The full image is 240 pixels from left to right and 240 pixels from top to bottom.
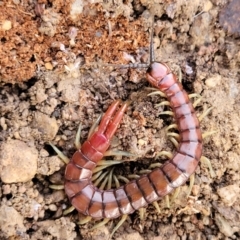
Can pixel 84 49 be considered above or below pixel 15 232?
above

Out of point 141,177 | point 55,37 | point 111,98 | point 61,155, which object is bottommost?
point 141,177

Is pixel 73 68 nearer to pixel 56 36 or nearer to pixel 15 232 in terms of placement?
pixel 56 36

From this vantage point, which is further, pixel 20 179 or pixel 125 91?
pixel 125 91

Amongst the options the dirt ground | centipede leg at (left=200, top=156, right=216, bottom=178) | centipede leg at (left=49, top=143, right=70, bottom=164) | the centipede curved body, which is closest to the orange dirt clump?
the dirt ground

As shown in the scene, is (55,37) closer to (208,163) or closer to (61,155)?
(61,155)

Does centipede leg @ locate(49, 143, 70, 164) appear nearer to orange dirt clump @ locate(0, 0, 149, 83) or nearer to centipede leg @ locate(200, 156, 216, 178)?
orange dirt clump @ locate(0, 0, 149, 83)

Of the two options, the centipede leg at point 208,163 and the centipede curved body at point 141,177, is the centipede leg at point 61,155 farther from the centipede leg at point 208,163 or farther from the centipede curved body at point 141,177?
the centipede leg at point 208,163

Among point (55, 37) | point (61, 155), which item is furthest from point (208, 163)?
point (55, 37)

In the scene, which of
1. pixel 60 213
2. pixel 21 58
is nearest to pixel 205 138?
pixel 60 213
